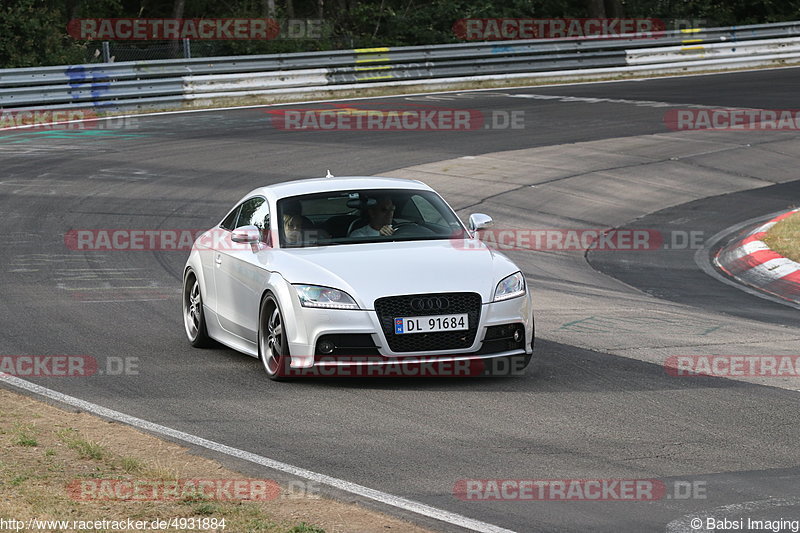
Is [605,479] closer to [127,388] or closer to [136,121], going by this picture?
[127,388]

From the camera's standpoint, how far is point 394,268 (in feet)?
29.6

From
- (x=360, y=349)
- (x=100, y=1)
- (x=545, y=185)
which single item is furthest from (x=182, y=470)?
(x=100, y=1)

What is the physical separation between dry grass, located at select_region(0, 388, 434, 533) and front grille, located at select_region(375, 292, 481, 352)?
1938 mm

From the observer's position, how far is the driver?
32.5ft

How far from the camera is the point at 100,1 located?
42031 mm

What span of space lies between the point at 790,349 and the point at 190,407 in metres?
5.04

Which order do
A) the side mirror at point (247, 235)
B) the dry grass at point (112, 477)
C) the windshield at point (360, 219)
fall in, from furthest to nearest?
the windshield at point (360, 219), the side mirror at point (247, 235), the dry grass at point (112, 477)

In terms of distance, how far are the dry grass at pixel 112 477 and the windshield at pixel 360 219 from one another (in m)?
2.47

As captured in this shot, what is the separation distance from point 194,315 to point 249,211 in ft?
3.43

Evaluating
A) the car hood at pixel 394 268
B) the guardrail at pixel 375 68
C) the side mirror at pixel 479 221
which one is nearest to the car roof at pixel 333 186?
the side mirror at pixel 479 221

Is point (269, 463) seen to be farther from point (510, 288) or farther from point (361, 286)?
point (510, 288)

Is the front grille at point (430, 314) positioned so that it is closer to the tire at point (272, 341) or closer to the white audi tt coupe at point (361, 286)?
the white audi tt coupe at point (361, 286)

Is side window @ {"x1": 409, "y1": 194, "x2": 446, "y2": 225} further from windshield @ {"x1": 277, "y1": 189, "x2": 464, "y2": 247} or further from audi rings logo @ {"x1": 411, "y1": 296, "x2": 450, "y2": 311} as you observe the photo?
audi rings logo @ {"x1": 411, "y1": 296, "x2": 450, "y2": 311}

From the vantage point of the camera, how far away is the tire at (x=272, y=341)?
29.8 ft
